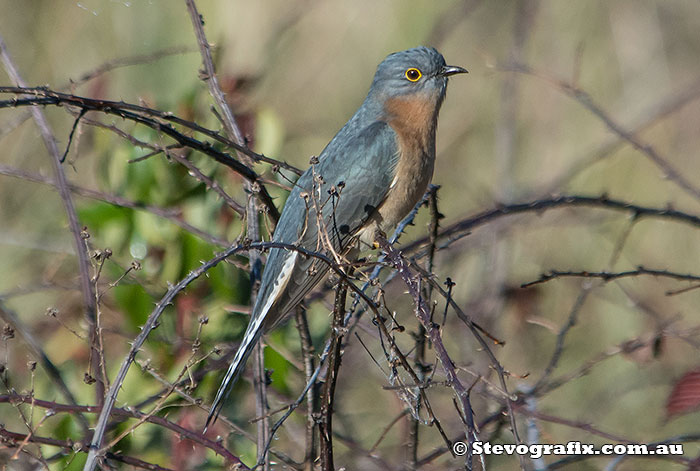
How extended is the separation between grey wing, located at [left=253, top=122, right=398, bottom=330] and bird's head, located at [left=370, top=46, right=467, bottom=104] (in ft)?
1.03

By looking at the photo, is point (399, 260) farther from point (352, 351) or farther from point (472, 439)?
point (352, 351)

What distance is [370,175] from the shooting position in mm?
4281

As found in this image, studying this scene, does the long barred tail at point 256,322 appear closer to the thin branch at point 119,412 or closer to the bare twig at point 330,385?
the thin branch at point 119,412

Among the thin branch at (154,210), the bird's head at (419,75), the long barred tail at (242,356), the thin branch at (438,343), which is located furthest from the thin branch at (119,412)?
the bird's head at (419,75)

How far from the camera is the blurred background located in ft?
13.5

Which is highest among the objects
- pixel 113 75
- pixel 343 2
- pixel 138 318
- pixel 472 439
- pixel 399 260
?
pixel 343 2

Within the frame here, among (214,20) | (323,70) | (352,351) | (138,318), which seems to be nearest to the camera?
(138,318)

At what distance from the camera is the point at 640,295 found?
22.7 ft

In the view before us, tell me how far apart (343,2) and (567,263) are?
361 cm

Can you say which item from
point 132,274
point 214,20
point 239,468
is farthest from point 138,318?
point 214,20

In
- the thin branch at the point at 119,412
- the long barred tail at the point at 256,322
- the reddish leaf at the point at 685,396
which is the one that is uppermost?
the long barred tail at the point at 256,322

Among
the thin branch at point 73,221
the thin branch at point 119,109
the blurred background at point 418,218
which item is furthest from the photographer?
the blurred background at point 418,218

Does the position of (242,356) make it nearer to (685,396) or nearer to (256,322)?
(256,322)

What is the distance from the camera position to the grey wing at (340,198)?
12.7ft
